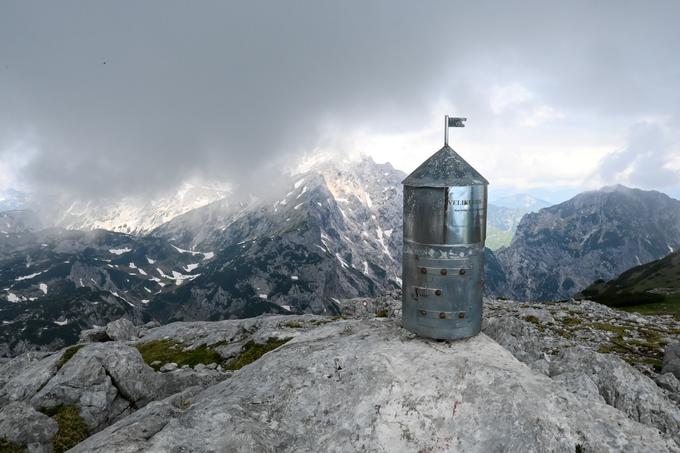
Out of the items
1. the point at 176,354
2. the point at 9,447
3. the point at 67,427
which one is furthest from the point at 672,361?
the point at 176,354

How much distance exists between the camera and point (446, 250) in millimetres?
12484

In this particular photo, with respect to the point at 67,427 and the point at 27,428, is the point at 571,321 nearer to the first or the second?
the point at 67,427

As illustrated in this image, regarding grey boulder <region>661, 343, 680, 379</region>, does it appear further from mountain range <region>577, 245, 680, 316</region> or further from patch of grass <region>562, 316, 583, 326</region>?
mountain range <region>577, 245, 680, 316</region>

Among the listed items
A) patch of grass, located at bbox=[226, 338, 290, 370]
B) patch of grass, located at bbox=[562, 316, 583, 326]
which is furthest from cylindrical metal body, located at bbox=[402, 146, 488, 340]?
patch of grass, located at bbox=[562, 316, 583, 326]

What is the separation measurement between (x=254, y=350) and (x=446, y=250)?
3602 cm

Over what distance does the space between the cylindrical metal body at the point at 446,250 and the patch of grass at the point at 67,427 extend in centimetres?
1698

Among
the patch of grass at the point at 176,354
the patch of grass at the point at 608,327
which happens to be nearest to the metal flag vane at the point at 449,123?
the patch of grass at the point at 608,327

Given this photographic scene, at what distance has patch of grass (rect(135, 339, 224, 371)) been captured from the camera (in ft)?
160

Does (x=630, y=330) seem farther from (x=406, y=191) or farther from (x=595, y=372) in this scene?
(x=406, y=191)

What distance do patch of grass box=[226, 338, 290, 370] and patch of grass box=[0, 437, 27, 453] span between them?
73.5ft

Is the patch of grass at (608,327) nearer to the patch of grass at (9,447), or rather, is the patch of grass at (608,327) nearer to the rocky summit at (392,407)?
the rocky summit at (392,407)

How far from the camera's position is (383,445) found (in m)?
10.5

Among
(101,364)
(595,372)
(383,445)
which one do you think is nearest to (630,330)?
(595,372)

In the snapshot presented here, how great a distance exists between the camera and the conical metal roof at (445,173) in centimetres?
1248
